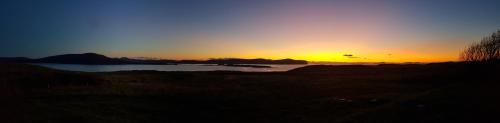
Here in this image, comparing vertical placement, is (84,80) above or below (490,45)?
below

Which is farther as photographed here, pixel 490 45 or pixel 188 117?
pixel 490 45

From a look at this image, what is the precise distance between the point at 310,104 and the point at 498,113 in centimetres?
1898

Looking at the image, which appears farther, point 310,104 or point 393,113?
point 310,104

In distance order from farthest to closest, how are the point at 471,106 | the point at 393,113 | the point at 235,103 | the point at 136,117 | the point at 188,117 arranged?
1. the point at 235,103
2. the point at 188,117
3. the point at 136,117
4. the point at 393,113
5. the point at 471,106

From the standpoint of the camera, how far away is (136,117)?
1211 inches

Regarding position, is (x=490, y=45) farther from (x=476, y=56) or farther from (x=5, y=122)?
(x=5, y=122)

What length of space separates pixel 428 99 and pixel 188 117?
18.7 m

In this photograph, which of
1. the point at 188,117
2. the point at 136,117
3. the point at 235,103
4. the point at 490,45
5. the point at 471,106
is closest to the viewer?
the point at 471,106

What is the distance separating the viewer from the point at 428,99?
31391mm

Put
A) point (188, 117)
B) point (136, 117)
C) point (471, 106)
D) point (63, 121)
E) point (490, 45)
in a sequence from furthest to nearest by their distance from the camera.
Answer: point (490, 45)
point (188, 117)
point (136, 117)
point (471, 106)
point (63, 121)

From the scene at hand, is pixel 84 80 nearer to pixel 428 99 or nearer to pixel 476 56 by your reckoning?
pixel 428 99

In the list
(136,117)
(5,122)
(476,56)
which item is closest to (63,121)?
(5,122)

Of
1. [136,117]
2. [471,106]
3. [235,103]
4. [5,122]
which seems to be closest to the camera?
[5,122]

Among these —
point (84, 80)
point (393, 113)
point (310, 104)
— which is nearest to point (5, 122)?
point (393, 113)
